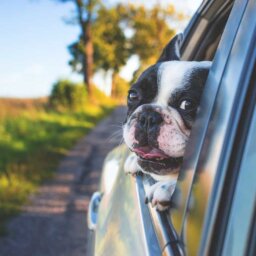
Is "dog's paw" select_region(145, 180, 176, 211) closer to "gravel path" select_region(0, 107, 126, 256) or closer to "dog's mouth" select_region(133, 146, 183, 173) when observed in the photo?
"dog's mouth" select_region(133, 146, 183, 173)

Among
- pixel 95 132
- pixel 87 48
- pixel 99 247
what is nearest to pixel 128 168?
pixel 99 247

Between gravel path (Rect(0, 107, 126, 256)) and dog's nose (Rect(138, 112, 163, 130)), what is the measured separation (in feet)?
5.24

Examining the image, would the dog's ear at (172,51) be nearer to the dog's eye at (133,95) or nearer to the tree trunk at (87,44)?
the dog's eye at (133,95)

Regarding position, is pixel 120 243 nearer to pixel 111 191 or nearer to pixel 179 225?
pixel 179 225

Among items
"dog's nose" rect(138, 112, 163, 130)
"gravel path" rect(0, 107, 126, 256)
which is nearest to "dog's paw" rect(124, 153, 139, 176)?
"dog's nose" rect(138, 112, 163, 130)

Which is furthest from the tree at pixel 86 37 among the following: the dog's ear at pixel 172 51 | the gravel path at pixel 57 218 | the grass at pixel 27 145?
the dog's ear at pixel 172 51

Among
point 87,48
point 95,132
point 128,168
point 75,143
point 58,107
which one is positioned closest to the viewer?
point 128,168

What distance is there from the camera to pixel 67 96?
20688mm

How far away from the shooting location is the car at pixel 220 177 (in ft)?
3.57

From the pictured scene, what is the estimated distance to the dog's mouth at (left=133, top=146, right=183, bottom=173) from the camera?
1.78m

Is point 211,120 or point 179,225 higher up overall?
point 211,120

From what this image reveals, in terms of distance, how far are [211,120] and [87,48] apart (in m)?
20.0

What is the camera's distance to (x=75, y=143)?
463 inches

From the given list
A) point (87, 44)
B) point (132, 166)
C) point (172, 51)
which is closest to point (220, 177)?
point (132, 166)
